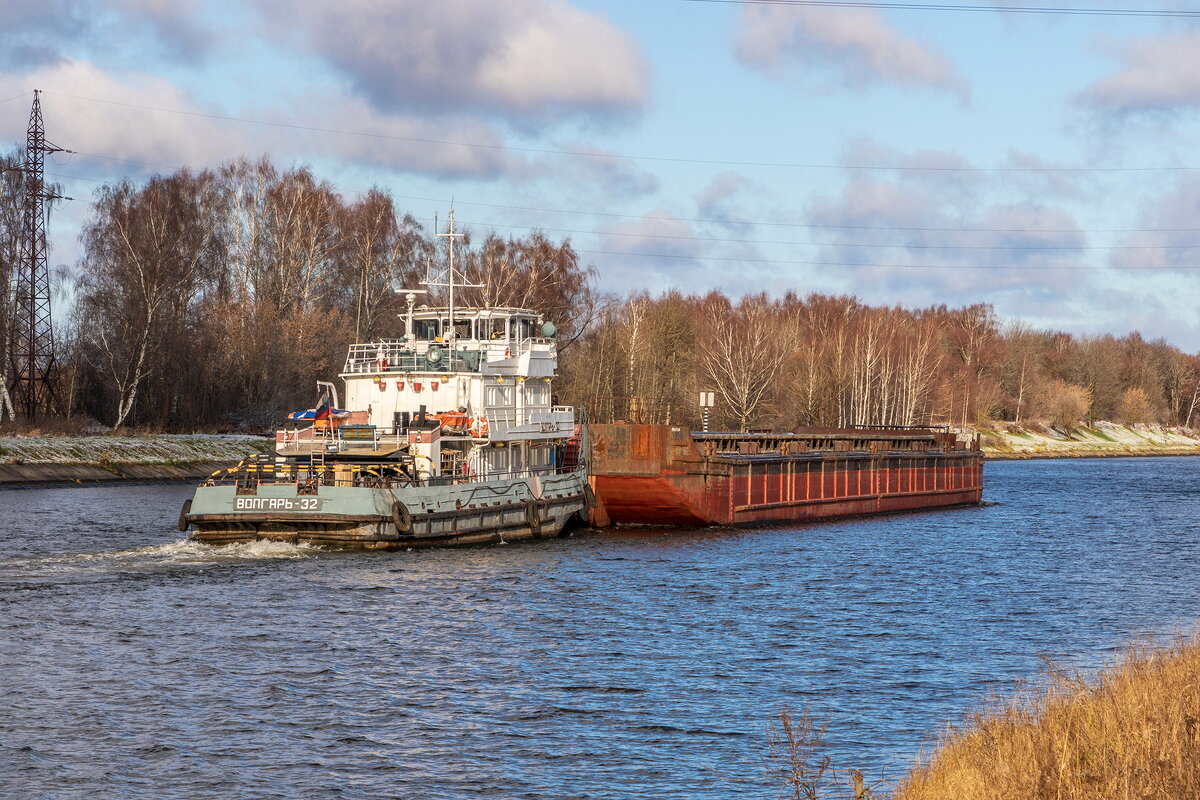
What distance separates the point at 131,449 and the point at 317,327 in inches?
547

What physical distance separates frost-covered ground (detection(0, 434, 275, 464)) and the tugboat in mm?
22392

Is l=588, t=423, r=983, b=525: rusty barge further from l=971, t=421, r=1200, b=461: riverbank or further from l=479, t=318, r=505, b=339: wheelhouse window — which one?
l=971, t=421, r=1200, b=461: riverbank

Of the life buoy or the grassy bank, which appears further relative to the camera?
the life buoy

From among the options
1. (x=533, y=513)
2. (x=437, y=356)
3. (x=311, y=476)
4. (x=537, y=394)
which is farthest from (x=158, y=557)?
(x=537, y=394)

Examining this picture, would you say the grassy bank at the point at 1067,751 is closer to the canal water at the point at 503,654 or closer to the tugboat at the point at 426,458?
the canal water at the point at 503,654

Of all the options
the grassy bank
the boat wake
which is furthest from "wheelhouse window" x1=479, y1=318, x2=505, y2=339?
the grassy bank

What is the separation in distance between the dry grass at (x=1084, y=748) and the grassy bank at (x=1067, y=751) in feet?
0.04

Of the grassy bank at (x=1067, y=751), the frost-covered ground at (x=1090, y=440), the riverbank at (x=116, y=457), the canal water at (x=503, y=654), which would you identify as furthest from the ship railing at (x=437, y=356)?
the frost-covered ground at (x=1090, y=440)

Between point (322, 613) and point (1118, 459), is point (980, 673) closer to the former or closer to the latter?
point (322, 613)

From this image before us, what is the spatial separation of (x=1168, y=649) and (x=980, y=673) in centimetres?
287

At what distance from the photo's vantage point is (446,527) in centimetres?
3005

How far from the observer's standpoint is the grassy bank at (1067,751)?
389 inches

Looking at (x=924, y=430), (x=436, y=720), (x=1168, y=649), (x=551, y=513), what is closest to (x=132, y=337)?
(x=551, y=513)

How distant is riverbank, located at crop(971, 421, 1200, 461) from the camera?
117 m
